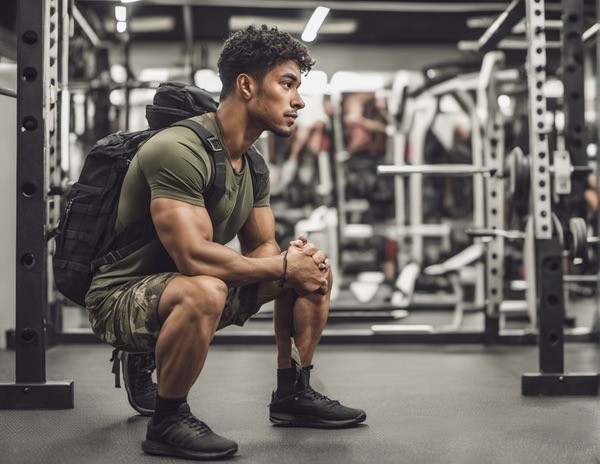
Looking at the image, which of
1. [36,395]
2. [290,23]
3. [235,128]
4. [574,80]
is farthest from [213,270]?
[290,23]

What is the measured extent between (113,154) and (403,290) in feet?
11.5

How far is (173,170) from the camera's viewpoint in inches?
87.8

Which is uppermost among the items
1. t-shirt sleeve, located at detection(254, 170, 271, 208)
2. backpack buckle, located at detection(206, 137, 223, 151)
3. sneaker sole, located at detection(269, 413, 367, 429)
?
backpack buckle, located at detection(206, 137, 223, 151)

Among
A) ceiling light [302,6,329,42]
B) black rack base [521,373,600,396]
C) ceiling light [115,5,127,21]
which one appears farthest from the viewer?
ceiling light [302,6,329,42]

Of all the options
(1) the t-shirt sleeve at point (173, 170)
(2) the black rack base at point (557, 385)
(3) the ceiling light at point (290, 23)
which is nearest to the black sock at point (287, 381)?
(1) the t-shirt sleeve at point (173, 170)

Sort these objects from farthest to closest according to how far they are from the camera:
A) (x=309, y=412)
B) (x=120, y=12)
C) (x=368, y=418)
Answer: (x=120, y=12)
(x=368, y=418)
(x=309, y=412)

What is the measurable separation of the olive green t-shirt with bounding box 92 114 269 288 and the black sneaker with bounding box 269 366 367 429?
559 millimetres

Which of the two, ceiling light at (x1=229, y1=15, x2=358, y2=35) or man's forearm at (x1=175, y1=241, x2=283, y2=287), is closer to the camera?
man's forearm at (x1=175, y1=241, x2=283, y2=287)

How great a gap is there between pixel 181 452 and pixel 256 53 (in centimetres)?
119

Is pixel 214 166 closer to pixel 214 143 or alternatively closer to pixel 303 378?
pixel 214 143

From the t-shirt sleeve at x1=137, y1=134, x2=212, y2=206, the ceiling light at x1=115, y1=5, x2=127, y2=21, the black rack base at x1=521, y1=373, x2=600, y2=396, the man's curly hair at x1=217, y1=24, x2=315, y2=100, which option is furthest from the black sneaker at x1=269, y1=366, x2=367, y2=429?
the ceiling light at x1=115, y1=5, x2=127, y2=21

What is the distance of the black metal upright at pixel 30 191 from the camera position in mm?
2838

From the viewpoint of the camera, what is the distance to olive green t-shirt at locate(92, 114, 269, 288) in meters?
2.24

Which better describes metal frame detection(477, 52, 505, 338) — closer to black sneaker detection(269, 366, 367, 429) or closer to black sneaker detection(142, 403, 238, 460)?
black sneaker detection(269, 366, 367, 429)
